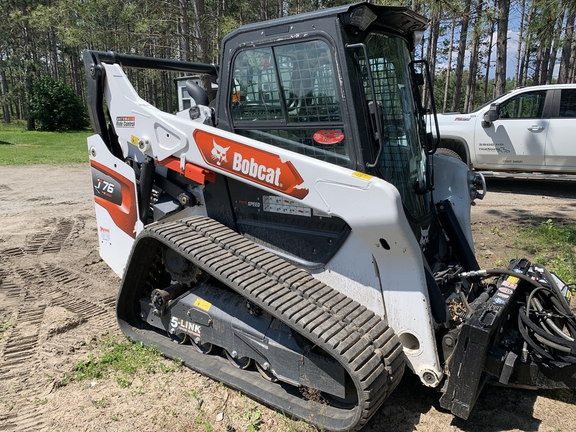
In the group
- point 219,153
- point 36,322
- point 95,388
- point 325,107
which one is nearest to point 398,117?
point 325,107

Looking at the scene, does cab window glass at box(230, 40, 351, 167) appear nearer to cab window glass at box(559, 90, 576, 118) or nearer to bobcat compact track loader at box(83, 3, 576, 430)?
bobcat compact track loader at box(83, 3, 576, 430)

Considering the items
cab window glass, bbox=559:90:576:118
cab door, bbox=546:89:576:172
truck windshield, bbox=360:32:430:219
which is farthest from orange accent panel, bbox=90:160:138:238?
cab window glass, bbox=559:90:576:118

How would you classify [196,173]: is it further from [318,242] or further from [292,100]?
[318,242]

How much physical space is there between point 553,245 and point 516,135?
3.51 meters

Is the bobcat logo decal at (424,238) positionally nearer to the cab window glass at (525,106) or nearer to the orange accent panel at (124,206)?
the orange accent panel at (124,206)

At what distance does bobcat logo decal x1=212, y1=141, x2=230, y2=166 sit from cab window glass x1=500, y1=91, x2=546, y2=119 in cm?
739

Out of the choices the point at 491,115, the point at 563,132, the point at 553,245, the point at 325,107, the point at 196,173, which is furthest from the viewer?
the point at 491,115

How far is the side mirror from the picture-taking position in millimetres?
8750

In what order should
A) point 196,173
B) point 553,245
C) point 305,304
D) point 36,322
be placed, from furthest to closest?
1. point 553,245
2. point 36,322
3. point 196,173
4. point 305,304

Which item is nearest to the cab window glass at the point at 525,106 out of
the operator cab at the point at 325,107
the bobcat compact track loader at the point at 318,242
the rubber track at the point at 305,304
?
the bobcat compact track loader at the point at 318,242

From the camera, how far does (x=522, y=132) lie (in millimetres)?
8812

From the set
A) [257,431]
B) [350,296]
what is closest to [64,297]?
[257,431]

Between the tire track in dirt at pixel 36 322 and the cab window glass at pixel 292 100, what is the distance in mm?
2217

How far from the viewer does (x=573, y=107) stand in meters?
8.54
